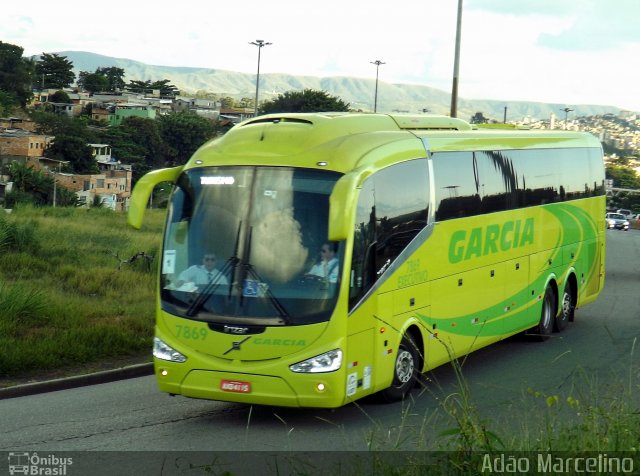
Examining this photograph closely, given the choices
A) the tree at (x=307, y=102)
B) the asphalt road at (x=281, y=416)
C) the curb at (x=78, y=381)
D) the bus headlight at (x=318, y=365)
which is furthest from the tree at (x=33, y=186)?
the bus headlight at (x=318, y=365)

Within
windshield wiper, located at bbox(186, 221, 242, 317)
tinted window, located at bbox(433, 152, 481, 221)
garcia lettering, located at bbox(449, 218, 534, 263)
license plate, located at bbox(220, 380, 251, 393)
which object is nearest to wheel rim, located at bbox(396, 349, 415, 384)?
garcia lettering, located at bbox(449, 218, 534, 263)

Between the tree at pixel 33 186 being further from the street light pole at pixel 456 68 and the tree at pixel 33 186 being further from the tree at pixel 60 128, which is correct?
the street light pole at pixel 456 68

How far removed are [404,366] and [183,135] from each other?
273 ft

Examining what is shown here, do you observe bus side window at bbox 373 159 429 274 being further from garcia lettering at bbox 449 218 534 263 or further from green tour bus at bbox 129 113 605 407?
garcia lettering at bbox 449 218 534 263

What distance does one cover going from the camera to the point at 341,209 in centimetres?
1054

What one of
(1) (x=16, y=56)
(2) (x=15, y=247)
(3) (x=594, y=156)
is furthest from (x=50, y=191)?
(1) (x=16, y=56)

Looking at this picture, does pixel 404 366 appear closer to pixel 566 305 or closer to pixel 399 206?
pixel 399 206

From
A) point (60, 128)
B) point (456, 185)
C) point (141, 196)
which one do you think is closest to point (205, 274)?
point (141, 196)

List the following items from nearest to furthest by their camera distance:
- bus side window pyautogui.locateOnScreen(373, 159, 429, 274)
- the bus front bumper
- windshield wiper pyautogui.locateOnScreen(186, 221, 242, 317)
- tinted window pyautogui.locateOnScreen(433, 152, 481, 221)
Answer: the bus front bumper
windshield wiper pyautogui.locateOnScreen(186, 221, 242, 317)
bus side window pyautogui.locateOnScreen(373, 159, 429, 274)
tinted window pyautogui.locateOnScreen(433, 152, 481, 221)

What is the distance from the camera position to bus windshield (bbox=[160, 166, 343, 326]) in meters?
11.0

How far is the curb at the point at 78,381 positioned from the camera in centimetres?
1300

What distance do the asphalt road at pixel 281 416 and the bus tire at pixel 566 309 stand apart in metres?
2.21

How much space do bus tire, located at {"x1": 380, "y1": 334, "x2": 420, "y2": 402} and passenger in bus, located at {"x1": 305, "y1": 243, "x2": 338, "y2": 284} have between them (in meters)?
1.64

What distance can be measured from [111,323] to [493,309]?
218 inches
